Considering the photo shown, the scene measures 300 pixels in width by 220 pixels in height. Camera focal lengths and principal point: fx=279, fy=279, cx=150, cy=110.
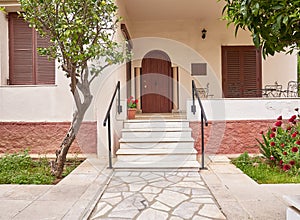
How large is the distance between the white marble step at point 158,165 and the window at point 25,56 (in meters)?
2.82

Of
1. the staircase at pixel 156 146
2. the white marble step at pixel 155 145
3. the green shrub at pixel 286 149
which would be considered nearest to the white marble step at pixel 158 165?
the staircase at pixel 156 146

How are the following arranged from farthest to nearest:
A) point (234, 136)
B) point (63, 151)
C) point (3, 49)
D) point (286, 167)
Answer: point (3, 49) < point (234, 136) < point (63, 151) < point (286, 167)

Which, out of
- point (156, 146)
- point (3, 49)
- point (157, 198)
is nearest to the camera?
point (157, 198)

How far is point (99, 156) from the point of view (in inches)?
223

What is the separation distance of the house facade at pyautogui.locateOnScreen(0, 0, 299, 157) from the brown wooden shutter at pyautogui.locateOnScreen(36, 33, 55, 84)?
0.02 m

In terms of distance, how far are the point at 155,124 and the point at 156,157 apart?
956mm

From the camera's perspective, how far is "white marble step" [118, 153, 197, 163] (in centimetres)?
518

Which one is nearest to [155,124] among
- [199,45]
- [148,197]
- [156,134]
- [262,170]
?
[156,134]

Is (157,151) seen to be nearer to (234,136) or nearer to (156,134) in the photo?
(156,134)

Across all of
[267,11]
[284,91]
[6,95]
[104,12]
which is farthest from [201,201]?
[284,91]

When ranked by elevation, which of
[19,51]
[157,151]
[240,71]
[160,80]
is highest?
[19,51]

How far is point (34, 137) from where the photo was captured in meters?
6.14

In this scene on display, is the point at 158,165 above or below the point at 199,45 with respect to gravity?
below

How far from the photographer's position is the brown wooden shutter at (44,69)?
248 inches
